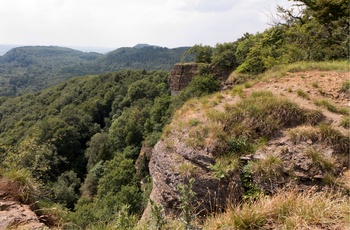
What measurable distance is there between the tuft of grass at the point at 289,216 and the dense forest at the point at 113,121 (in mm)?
1407

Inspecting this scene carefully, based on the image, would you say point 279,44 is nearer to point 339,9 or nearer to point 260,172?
point 339,9

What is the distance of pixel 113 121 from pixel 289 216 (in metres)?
46.4

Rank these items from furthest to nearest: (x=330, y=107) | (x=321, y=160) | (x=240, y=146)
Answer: (x=330, y=107) → (x=240, y=146) → (x=321, y=160)

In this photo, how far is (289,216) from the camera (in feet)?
8.68

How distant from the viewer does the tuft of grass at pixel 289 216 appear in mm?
2465

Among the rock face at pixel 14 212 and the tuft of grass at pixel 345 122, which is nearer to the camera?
the rock face at pixel 14 212

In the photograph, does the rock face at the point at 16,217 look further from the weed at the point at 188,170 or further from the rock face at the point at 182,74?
the rock face at the point at 182,74

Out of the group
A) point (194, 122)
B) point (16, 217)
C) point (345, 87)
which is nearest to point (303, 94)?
point (345, 87)

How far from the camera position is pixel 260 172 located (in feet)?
16.6

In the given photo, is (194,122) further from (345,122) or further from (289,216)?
(289,216)

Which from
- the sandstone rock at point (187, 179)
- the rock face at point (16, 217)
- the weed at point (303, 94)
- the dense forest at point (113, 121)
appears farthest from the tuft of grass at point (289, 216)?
the weed at point (303, 94)

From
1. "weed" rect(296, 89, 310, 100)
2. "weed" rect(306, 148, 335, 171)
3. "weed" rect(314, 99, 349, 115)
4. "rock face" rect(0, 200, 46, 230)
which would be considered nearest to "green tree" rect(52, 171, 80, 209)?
"rock face" rect(0, 200, 46, 230)

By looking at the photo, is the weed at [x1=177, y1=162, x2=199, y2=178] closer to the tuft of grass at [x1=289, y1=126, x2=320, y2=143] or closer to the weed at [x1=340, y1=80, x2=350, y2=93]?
the tuft of grass at [x1=289, y1=126, x2=320, y2=143]

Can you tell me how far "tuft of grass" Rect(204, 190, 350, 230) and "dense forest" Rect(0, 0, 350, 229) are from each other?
55.4 inches
